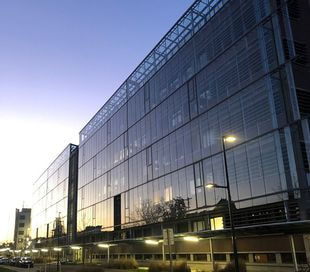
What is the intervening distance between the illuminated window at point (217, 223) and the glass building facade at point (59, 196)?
4290cm

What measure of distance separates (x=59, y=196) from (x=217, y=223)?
66.9 m

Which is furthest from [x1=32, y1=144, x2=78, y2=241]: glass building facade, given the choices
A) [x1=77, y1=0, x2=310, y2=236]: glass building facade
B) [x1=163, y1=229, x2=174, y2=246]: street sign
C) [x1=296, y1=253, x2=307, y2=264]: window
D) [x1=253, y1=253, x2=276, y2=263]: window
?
[x1=163, y1=229, x2=174, y2=246]: street sign

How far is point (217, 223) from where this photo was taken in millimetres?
37312

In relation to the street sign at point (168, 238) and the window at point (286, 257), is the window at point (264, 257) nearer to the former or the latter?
the window at point (286, 257)

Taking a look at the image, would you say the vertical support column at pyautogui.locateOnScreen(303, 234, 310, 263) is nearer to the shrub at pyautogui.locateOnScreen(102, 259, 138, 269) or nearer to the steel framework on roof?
the shrub at pyautogui.locateOnScreen(102, 259, 138, 269)

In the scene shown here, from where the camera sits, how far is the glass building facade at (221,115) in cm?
3105

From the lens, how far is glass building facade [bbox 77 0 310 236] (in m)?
31.0

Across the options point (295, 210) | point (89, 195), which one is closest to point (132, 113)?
point (89, 195)

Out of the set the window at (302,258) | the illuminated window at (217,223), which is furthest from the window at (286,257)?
the illuminated window at (217,223)

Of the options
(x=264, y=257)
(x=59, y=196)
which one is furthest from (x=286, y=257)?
(x=59, y=196)

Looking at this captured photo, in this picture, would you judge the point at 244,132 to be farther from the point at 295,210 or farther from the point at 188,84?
the point at 188,84

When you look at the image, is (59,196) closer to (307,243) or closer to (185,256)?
(185,256)

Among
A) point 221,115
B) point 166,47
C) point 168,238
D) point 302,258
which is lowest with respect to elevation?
point 302,258

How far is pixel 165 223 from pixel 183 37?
2109cm
